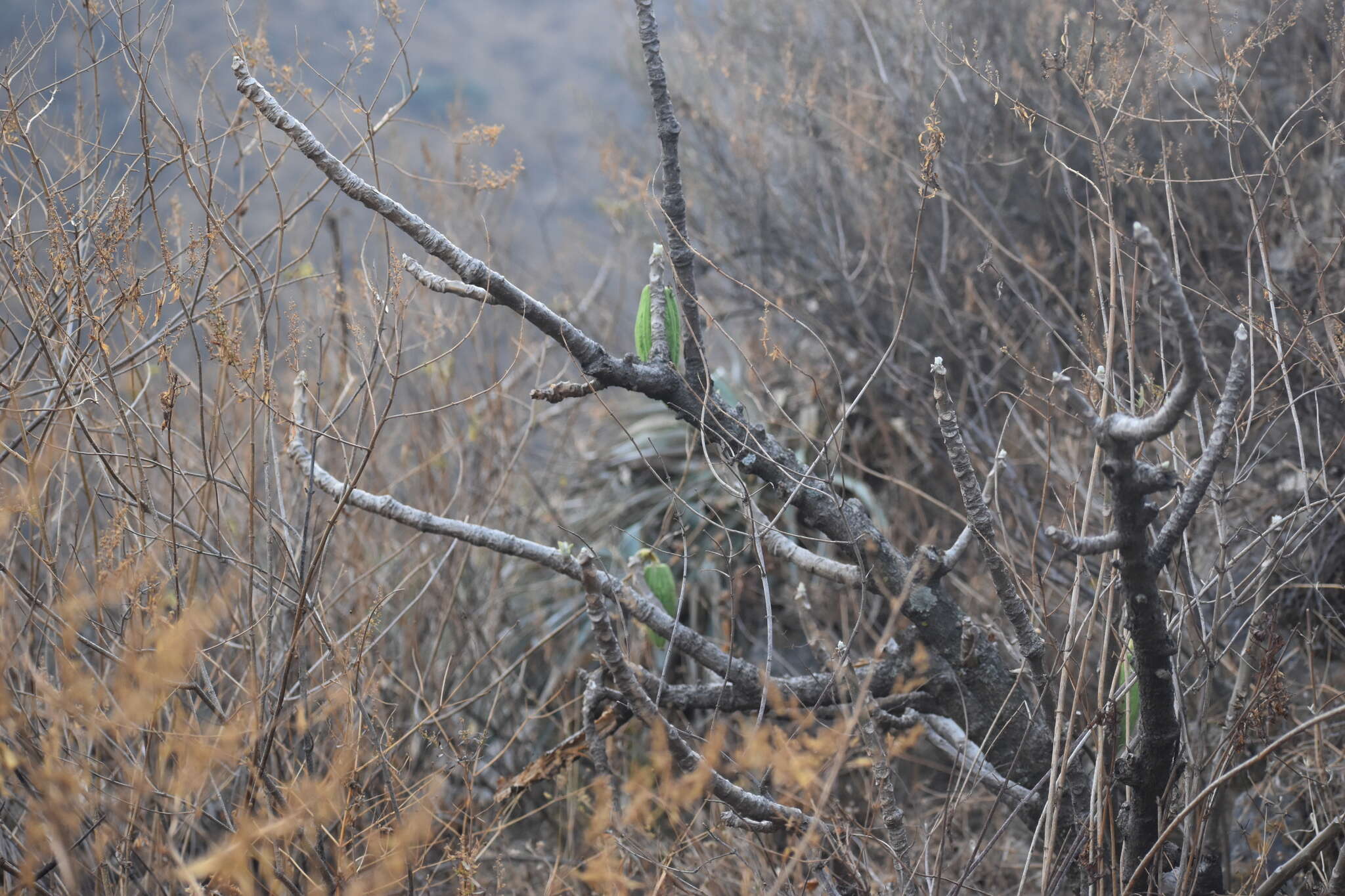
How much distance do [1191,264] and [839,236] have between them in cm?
115

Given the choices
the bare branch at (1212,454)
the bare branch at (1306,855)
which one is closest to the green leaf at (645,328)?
the bare branch at (1212,454)

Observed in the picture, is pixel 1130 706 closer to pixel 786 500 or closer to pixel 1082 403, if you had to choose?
pixel 786 500

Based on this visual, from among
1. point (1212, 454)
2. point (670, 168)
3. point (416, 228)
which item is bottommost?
point (1212, 454)

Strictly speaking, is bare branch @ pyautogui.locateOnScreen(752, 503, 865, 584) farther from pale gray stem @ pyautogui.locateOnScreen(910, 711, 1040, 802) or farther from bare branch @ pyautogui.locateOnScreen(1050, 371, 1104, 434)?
bare branch @ pyautogui.locateOnScreen(1050, 371, 1104, 434)

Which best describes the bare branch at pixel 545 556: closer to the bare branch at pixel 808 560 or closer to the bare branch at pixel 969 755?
the bare branch at pixel 808 560

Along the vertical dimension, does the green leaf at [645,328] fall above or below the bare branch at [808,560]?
above

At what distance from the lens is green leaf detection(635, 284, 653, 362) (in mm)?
1606

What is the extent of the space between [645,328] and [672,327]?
0.18 feet

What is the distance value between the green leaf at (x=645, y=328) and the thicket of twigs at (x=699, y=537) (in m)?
0.02

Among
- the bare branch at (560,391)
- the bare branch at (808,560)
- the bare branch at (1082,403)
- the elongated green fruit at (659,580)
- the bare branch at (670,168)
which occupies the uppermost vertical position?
the bare branch at (670,168)

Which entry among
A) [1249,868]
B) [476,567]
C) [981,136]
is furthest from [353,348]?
[1249,868]

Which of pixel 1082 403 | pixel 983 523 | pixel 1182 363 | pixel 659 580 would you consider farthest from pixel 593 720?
pixel 1182 363

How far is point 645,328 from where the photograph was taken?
1628 millimetres

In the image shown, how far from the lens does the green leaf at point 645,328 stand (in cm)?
161
